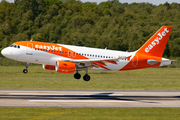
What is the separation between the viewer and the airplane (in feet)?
154

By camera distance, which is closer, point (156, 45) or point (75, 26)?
point (156, 45)

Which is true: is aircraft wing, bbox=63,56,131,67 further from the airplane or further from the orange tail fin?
the orange tail fin

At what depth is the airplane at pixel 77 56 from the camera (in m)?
47.0

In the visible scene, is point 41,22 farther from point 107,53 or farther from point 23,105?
point 23,105
